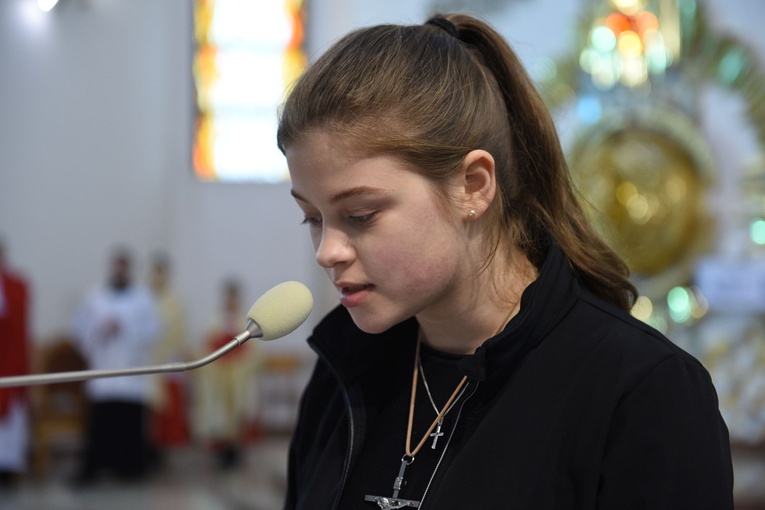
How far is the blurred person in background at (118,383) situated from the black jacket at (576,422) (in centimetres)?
612

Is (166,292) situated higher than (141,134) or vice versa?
(141,134)

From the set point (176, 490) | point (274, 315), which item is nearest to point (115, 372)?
point (274, 315)

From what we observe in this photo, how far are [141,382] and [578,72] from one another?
4290 millimetres

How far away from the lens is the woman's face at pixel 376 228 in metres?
1.34

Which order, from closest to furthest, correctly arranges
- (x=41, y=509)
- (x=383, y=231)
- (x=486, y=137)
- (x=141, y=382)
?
(x=383, y=231) → (x=486, y=137) → (x=41, y=509) → (x=141, y=382)

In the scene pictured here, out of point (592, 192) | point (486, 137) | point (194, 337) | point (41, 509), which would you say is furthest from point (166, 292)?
point (486, 137)

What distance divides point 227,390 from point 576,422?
23.7 ft

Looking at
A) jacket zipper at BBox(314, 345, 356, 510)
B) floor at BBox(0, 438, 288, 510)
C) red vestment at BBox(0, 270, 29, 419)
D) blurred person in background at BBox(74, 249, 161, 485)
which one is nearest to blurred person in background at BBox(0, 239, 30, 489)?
red vestment at BBox(0, 270, 29, 419)

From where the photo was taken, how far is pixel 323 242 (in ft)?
4.50

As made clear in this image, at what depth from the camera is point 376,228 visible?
4.42 feet

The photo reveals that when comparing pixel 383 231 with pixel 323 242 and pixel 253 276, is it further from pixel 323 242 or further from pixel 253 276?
pixel 253 276


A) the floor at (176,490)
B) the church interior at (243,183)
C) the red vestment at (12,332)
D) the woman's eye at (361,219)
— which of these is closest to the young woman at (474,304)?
the woman's eye at (361,219)

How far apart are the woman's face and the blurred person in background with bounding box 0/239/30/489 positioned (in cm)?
597

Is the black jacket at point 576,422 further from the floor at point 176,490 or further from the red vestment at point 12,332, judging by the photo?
the red vestment at point 12,332
